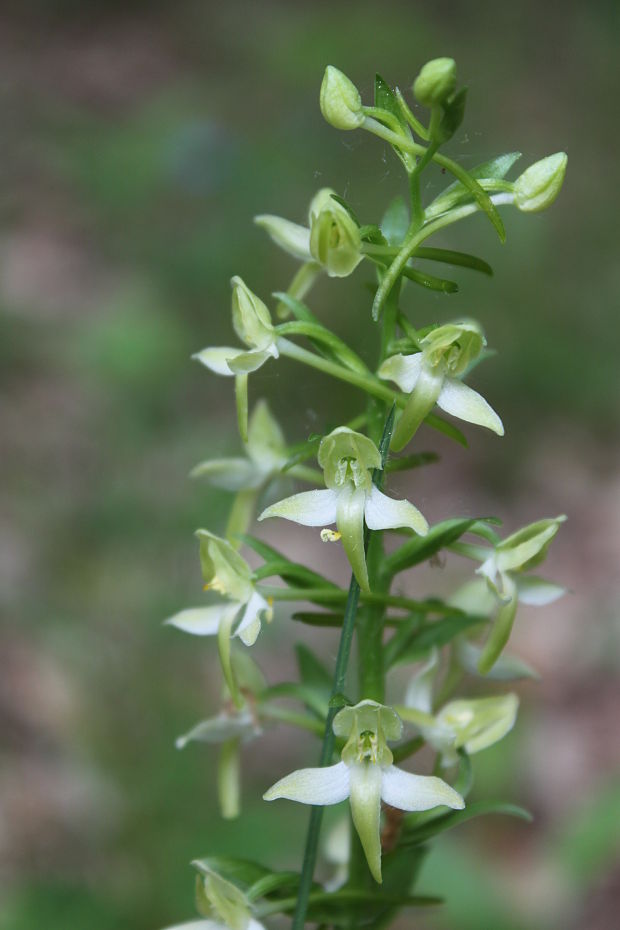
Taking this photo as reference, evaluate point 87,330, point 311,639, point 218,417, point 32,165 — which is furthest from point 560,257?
point 32,165

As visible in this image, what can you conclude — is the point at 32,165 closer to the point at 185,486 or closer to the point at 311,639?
the point at 185,486

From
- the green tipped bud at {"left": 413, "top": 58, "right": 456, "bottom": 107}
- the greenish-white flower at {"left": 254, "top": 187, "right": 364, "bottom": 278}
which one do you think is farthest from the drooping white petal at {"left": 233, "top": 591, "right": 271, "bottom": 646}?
the green tipped bud at {"left": 413, "top": 58, "right": 456, "bottom": 107}

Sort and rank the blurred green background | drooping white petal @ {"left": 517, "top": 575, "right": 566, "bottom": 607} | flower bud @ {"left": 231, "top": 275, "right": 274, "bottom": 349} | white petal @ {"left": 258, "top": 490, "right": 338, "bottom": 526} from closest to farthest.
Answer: white petal @ {"left": 258, "top": 490, "right": 338, "bottom": 526}, flower bud @ {"left": 231, "top": 275, "right": 274, "bottom": 349}, drooping white petal @ {"left": 517, "top": 575, "right": 566, "bottom": 607}, the blurred green background

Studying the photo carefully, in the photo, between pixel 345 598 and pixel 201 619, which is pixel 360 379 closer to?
pixel 345 598

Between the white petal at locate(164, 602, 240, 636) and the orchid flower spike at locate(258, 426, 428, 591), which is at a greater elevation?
Answer: the orchid flower spike at locate(258, 426, 428, 591)

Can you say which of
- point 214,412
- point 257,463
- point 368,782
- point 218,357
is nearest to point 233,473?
point 257,463

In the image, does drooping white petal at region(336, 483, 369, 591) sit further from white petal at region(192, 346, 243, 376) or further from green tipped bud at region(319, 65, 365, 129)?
green tipped bud at region(319, 65, 365, 129)

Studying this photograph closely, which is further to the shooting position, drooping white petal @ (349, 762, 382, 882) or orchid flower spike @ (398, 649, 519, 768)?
orchid flower spike @ (398, 649, 519, 768)
